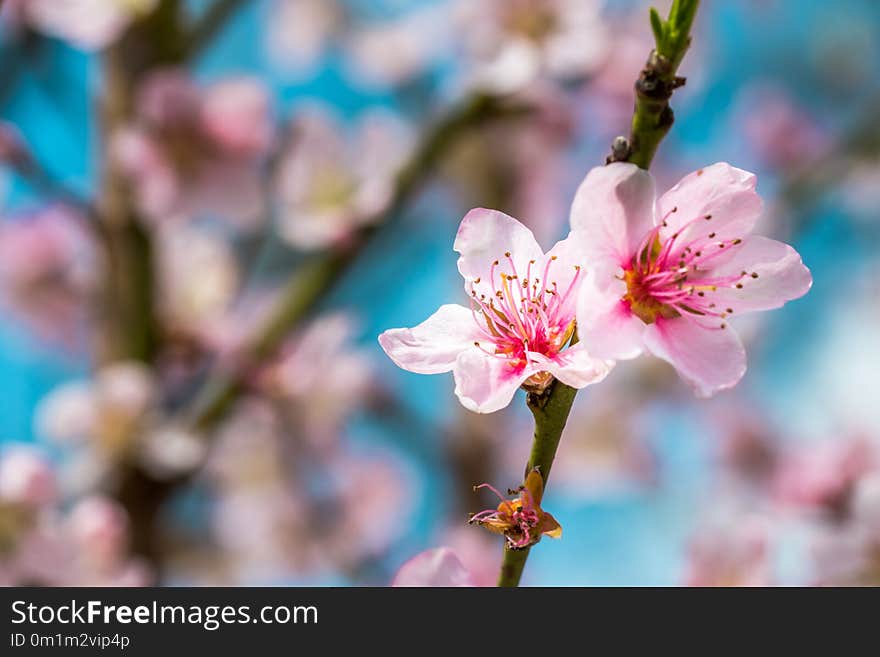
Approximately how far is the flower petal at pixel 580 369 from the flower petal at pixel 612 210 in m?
0.05

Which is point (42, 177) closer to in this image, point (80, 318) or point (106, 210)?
point (106, 210)

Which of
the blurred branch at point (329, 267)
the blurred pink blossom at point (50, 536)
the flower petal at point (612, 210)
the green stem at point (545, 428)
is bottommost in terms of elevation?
the green stem at point (545, 428)

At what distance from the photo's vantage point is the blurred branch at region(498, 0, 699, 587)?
45 centimetres

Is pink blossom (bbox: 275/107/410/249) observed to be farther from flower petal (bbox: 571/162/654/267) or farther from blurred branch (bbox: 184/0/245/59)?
flower petal (bbox: 571/162/654/267)

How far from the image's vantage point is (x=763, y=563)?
0.85m

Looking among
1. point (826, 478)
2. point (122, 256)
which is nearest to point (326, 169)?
point (122, 256)

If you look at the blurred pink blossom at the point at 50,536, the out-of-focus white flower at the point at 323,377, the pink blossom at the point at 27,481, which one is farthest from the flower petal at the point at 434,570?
the out-of-focus white flower at the point at 323,377

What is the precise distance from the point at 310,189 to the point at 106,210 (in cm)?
38

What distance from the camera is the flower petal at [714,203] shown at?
511mm

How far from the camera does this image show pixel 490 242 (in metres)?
0.55

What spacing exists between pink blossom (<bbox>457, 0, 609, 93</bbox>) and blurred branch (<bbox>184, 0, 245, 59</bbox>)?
453 millimetres

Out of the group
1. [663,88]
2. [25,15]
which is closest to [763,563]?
[663,88]

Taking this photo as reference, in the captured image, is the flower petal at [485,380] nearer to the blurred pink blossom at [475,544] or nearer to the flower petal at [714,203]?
the flower petal at [714,203]

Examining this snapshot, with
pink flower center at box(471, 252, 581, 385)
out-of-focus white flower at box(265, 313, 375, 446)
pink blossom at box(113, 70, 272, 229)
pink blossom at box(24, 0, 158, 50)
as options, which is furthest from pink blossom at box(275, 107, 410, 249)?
pink flower center at box(471, 252, 581, 385)
